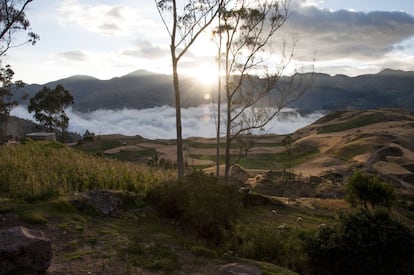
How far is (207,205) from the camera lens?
31.2ft

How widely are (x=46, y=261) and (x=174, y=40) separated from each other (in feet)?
35.0

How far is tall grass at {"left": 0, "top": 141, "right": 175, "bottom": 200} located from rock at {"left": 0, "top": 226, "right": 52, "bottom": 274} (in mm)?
4547

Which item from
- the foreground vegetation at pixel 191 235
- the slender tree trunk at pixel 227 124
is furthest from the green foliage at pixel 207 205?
the slender tree trunk at pixel 227 124

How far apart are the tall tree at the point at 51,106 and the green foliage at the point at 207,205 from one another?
5539 centimetres

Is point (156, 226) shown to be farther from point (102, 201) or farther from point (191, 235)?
point (102, 201)

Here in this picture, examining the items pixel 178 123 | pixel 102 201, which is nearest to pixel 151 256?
pixel 102 201

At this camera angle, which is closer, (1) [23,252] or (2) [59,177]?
(1) [23,252]

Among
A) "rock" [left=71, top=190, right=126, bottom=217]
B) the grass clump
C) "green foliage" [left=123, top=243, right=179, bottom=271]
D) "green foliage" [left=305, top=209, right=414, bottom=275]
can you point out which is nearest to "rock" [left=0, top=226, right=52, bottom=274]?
"green foliage" [left=123, top=243, right=179, bottom=271]

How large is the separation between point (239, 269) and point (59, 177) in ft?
23.7

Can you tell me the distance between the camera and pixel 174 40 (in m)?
15.3

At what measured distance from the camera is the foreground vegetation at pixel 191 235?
7793 millimetres

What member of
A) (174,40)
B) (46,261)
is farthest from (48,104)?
(46,261)

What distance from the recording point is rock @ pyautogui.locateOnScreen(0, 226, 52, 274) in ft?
19.2

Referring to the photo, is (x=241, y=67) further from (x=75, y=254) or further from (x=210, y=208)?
(x=75, y=254)
